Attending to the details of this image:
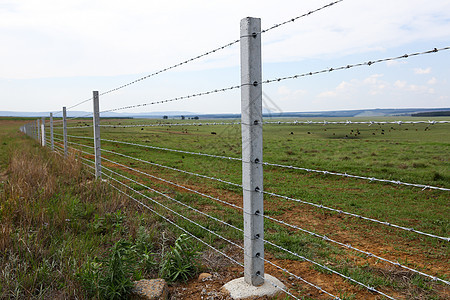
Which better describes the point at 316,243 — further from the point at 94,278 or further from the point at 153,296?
the point at 94,278

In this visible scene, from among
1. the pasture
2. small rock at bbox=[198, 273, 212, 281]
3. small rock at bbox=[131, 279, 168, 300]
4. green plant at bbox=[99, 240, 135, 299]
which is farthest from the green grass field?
green plant at bbox=[99, 240, 135, 299]

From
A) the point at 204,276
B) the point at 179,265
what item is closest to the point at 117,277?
the point at 179,265

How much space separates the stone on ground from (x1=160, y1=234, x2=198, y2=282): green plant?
0.46m

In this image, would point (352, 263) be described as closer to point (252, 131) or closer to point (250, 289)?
point (250, 289)

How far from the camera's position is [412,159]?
11922 millimetres

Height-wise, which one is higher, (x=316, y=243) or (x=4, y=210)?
(x=4, y=210)

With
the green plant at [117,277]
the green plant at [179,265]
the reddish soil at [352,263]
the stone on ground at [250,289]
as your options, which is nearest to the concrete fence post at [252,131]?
the stone on ground at [250,289]

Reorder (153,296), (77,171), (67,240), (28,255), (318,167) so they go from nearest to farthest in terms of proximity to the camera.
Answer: (153,296)
(28,255)
(67,240)
(77,171)
(318,167)

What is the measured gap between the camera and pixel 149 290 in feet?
9.32

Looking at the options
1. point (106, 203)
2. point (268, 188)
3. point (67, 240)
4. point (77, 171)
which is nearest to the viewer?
point (67, 240)

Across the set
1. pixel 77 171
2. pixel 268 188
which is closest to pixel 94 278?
pixel 77 171

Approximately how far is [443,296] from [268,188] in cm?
509

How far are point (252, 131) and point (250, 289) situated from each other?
1.31 metres

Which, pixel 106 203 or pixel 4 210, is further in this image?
pixel 106 203
